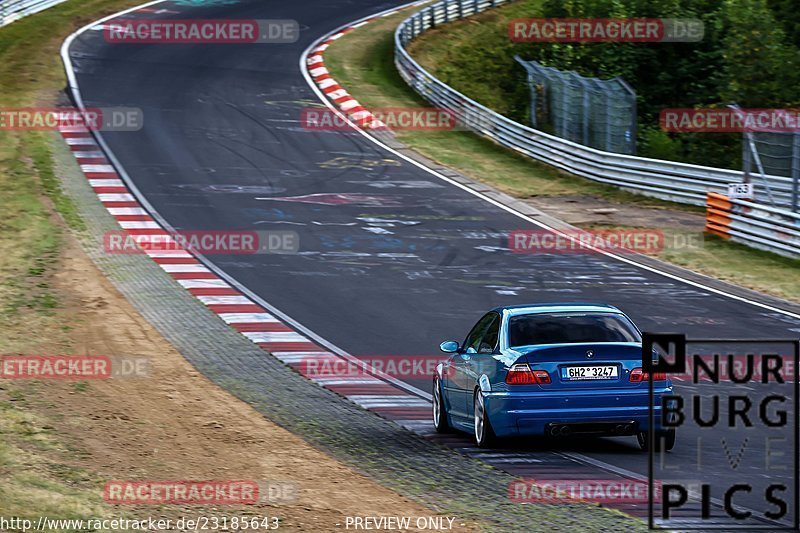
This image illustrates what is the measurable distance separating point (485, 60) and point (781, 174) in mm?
19721

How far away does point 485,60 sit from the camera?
44.4m

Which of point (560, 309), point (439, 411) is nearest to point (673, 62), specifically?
point (439, 411)

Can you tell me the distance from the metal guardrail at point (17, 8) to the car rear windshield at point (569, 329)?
35.5 meters

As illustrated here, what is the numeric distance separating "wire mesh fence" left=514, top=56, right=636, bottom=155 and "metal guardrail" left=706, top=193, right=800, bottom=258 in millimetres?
5909

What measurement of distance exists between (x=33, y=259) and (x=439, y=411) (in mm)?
10444

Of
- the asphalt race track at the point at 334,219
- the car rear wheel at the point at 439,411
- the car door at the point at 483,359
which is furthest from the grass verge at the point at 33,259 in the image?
the car rear wheel at the point at 439,411

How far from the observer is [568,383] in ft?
34.7

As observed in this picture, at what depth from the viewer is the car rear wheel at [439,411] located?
12516mm

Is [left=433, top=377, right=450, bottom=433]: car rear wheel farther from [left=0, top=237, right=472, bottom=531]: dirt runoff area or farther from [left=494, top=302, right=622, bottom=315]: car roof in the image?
[left=0, top=237, right=472, bottom=531]: dirt runoff area

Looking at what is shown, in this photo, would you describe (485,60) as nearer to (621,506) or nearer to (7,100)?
(7,100)

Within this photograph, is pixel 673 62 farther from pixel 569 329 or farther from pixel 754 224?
pixel 569 329

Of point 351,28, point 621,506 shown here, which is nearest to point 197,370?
point 621,506

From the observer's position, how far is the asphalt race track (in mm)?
18719

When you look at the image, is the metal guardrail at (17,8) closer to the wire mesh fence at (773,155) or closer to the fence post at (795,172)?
the wire mesh fence at (773,155)
